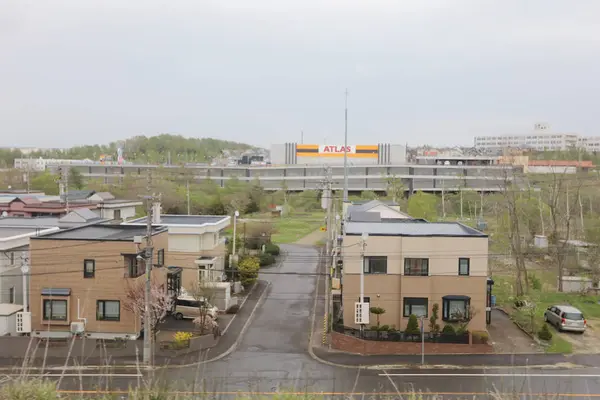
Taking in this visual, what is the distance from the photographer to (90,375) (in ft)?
45.3

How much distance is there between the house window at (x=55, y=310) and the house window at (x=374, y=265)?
29.7 ft

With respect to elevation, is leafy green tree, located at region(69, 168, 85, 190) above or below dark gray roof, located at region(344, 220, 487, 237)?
above

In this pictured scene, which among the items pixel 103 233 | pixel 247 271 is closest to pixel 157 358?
pixel 103 233

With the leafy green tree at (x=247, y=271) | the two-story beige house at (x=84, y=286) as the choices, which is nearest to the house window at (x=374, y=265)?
the two-story beige house at (x=84, y=286)

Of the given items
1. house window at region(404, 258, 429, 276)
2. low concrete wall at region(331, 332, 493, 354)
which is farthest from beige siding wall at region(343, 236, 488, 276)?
low concrete wall at region(331, 332, 493, 354)

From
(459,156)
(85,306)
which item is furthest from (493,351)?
(459,156)

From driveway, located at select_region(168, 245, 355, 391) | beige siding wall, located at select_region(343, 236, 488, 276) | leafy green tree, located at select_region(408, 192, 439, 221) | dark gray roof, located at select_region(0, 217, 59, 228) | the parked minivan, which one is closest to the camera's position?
driveway, located at select_region(168, 245, 355, 391)

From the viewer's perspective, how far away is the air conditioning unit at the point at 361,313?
1633 centimetres

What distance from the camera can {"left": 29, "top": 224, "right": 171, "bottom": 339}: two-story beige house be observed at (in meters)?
17.0

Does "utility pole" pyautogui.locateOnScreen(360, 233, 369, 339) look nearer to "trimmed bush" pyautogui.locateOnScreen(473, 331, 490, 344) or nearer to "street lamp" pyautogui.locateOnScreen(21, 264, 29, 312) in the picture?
"trimmed bush" pyautogui.locateOnScreen(473, 331, 490, 344)

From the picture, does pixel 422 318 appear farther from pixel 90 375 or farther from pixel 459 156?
pixel 459 156

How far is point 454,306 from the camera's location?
17094 mm

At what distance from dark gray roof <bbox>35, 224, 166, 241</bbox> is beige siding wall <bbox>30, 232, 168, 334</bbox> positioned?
0.33m

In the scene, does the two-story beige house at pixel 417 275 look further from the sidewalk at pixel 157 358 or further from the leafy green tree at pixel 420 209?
the leafy green tree at pixel 420 209
